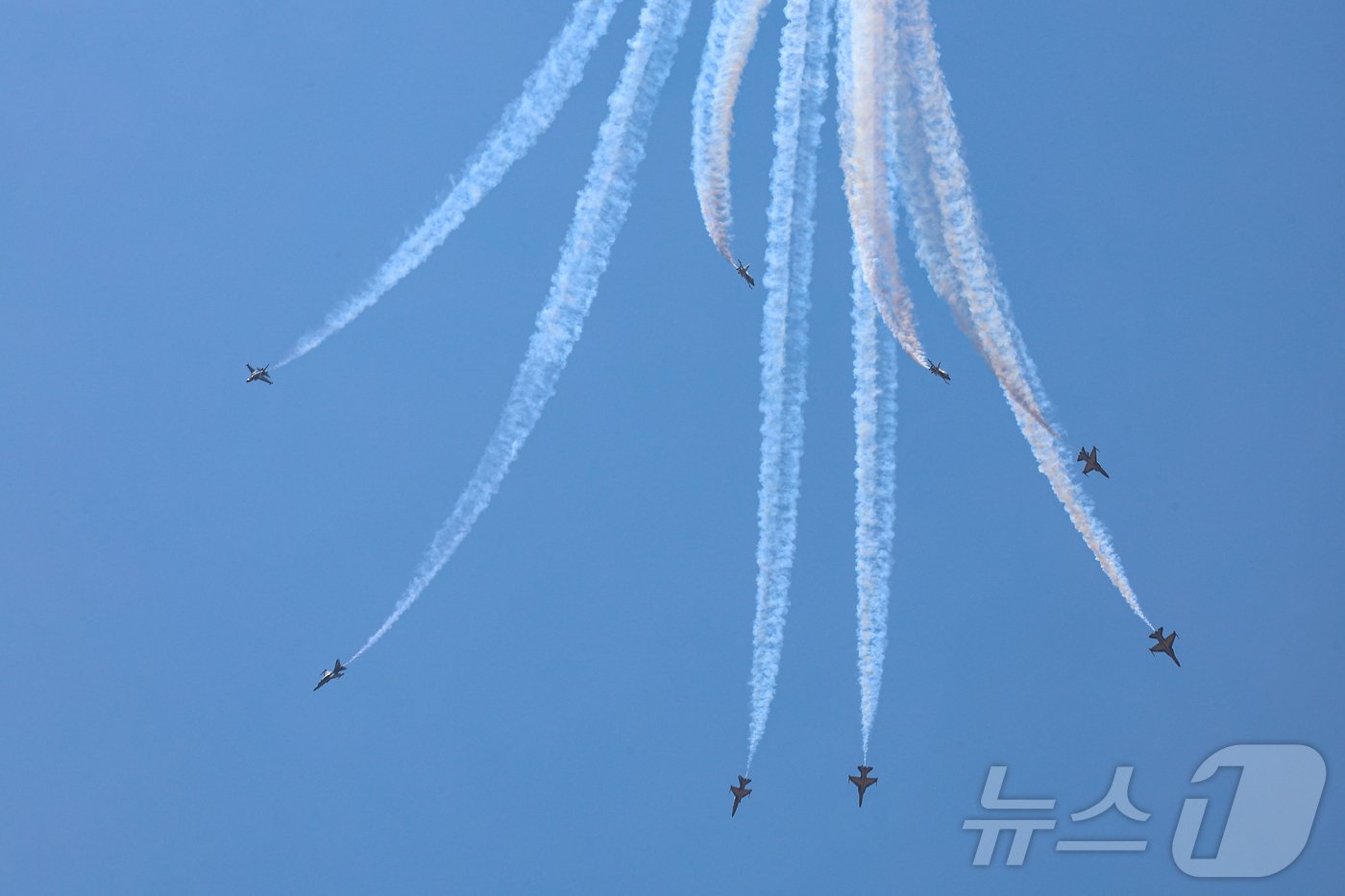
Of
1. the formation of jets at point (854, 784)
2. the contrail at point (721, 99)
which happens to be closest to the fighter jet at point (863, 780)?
the formation of jets at point (854, 784)

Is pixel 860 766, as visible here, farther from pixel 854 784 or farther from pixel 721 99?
pixel 721 99

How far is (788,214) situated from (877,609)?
688 centimetres

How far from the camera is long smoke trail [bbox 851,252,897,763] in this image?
2192cm

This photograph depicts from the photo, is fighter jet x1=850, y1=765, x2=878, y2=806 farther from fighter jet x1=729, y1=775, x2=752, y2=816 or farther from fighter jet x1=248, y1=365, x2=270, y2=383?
fighter jet x1=248, y1=365, x2=270, y2=383

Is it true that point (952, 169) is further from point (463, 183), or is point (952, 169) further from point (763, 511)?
point (463, 183)

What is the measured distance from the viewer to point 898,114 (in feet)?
66.5

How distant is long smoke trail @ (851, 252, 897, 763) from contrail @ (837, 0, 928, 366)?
37.3 inches

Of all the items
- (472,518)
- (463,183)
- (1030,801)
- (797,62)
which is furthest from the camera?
(1030,801)

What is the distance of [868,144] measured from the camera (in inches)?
804

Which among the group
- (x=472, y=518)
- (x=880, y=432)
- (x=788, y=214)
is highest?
(x=788, y=214)

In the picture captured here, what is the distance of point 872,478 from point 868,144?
5.56 m

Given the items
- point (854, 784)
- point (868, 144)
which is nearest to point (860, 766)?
point (854, 784)

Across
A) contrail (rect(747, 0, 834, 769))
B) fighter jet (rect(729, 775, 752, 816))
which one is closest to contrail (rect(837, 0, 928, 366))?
contrail (rect(747, 0, 834, 769))

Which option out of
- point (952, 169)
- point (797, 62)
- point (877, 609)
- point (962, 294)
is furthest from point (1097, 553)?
point (797, 62)
